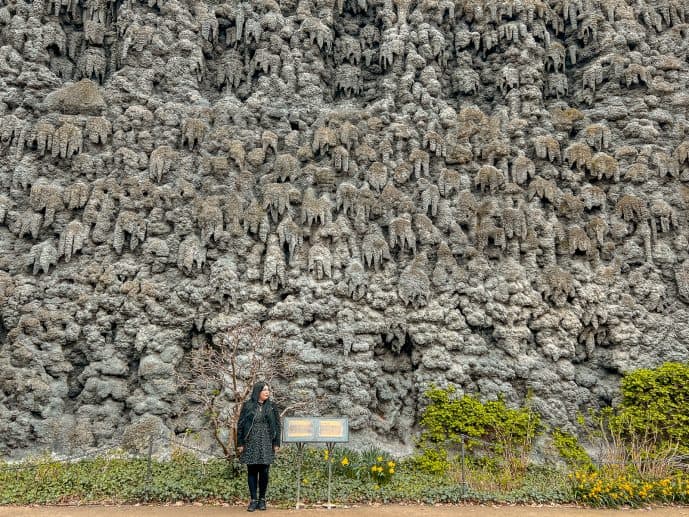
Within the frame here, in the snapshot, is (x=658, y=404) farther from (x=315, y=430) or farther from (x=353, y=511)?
(x=315, y=430)

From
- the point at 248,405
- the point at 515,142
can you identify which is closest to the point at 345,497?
the point at 248,405

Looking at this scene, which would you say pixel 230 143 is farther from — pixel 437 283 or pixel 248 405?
pixel 248 405

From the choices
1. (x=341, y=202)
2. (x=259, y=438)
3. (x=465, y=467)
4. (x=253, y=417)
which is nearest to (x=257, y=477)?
(x=259, y=438)

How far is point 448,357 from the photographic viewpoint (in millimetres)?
13211

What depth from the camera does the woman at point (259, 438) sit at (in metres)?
7.49

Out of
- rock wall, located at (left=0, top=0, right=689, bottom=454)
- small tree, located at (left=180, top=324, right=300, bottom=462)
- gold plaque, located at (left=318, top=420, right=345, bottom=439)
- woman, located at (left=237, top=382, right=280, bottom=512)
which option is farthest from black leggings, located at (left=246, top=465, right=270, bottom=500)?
rock wall, located at (left=0, top=0, right=689, bottom=454)

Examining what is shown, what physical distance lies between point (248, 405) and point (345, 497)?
8.70 feet

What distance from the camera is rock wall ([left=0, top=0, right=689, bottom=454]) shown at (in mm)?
12945

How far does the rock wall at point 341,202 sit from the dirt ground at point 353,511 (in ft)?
12.8

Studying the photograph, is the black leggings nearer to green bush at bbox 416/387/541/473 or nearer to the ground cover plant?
the ground cover plant

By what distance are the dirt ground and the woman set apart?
452 mm

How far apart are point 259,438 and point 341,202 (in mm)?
8175

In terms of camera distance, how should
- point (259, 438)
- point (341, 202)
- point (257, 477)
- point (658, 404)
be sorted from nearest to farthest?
point (259, 438), point (257, 477), point (658, 404), point (341, 202)

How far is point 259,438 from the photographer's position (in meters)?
7.54
